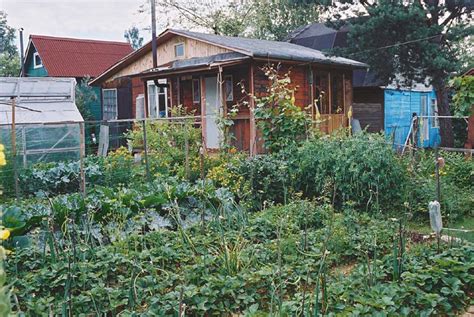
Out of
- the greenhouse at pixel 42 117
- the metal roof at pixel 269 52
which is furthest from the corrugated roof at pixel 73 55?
the metal roof at pixel 269 52

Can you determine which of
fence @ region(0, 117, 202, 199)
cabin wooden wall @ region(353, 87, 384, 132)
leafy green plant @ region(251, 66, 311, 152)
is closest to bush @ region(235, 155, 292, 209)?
fence @ region(0, 117, 202, 199)

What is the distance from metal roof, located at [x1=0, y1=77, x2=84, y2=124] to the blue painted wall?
11.2 meters

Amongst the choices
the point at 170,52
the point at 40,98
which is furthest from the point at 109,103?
the point at 40,98

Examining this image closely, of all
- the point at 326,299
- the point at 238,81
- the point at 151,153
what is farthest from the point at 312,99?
the point at 326,299

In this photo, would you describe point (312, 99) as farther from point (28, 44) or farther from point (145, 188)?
point (28, 44)

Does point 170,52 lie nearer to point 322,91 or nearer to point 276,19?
point 322,91

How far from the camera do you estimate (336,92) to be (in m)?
14.9

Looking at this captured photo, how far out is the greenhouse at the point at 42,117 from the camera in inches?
438

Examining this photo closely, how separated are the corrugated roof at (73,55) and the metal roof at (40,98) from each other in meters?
8.46

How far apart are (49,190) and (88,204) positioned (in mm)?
4236

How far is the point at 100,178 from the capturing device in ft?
30.2

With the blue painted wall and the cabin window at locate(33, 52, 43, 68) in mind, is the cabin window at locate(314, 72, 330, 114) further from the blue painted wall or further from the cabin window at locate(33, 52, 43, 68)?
Answer: the cabin window at locate(33, 52, 43, 68)

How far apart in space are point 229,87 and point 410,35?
5245 mm

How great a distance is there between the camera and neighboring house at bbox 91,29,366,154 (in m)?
11.8
